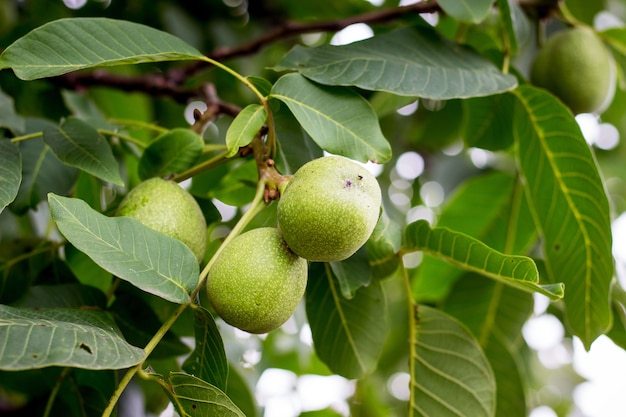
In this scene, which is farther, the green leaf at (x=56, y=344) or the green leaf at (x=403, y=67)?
the green leaf at (x=403, y=67)

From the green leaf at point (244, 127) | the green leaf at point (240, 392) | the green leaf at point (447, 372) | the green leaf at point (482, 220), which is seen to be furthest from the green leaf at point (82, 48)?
the green leaf at point (482, 220)

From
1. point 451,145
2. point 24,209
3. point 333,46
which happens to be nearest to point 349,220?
point 333,46

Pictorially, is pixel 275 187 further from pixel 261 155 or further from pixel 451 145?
pixel 451 145

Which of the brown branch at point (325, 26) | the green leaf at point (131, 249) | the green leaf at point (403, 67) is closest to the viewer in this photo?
the green leaf at point (131, 249)

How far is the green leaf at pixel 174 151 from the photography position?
3.09ft

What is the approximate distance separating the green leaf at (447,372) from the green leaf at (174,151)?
17.3 inches

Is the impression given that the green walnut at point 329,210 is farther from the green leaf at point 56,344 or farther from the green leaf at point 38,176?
the green leaf at point 38,176

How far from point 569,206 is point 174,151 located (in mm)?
636

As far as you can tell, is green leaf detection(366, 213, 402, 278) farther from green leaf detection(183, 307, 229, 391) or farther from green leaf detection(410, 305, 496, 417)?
green leaf detection(183, 307, 229, 391)

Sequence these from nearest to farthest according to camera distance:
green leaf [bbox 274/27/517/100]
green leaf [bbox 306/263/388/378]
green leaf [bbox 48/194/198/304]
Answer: green leaf [bbox 48/194/198/304] < green leaf [bbox 274/27/517/100] < green leaf [bbox 306/263/388/378]

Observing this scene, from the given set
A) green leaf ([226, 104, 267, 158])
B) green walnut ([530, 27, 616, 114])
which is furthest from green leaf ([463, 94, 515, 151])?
green leaf ([226, 104, 267, 158])

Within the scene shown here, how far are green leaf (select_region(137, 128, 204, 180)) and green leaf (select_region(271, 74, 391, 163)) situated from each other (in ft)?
0.50

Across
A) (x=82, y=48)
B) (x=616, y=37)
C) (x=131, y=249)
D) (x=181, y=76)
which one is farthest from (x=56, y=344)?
(x=616, y=37)

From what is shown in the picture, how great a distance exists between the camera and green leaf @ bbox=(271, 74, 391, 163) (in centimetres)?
85
